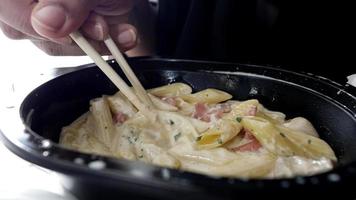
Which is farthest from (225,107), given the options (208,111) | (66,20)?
(66,20)

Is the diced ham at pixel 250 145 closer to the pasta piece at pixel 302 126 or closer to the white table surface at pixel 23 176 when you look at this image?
the pasta piece at pixel 302 126

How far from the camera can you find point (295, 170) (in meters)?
0.70

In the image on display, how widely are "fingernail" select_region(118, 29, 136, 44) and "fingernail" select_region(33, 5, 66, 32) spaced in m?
0.28

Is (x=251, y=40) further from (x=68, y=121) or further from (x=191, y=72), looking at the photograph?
(x=68, y=121)

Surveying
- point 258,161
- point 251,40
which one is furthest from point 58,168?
point 251,40

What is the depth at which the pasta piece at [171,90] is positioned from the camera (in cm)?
106

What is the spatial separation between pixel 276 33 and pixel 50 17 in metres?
0.83

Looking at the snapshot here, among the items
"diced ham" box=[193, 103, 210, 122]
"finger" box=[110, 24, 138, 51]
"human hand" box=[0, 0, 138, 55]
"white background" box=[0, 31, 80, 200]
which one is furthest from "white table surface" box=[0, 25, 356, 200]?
"diced ham" box=[193, 103, 210, 122]

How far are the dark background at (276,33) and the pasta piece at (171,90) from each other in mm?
293

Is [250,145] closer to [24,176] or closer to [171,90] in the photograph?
[171,90]

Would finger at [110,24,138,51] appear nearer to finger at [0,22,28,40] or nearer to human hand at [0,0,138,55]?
human hand at [0,0,138,55]

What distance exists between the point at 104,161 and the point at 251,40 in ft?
3.45

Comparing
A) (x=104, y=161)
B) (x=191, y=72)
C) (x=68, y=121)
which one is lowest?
(x=68, y=121)

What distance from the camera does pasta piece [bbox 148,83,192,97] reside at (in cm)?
106
